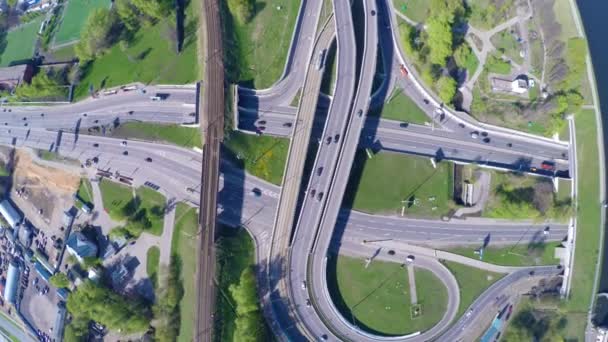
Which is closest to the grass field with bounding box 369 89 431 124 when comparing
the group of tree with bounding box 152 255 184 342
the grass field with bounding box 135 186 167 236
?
the grass field with bounding box 135 186 167 236

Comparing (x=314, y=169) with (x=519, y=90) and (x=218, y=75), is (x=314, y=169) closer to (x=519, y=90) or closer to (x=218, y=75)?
(x=218, y=75)

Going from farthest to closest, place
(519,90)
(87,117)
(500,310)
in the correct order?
1. (87,117)
2. (519,90)
3. (500,310)

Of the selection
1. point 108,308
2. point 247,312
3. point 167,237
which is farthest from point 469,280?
point 108,308

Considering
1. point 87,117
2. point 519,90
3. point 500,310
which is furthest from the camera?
point 87,117

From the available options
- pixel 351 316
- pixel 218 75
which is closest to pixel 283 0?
pixel 218 75

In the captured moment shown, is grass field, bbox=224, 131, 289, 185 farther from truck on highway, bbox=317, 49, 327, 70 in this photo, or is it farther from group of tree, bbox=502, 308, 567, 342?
group of tree, bbox=502, 308, 567, 342

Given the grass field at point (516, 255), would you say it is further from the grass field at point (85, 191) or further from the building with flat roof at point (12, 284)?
the building with flat roof at point (12, 284)
